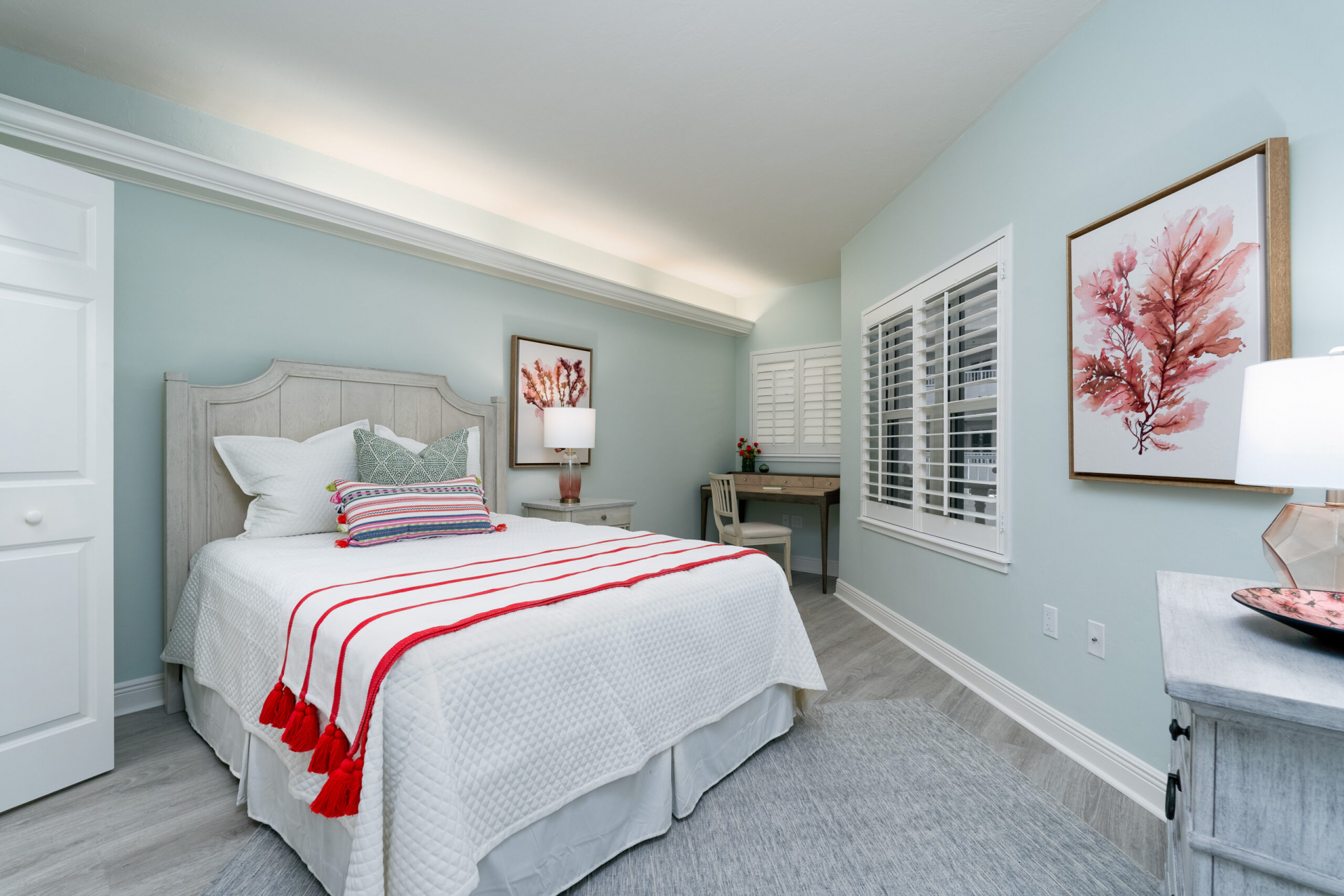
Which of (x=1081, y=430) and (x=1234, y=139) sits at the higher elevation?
(x=1234, y=139)

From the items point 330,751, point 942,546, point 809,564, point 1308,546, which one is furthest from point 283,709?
point 809,564

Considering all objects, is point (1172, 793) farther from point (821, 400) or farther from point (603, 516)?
point (821, 400)

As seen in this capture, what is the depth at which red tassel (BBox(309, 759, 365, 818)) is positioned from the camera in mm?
1134

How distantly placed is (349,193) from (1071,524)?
3.72m

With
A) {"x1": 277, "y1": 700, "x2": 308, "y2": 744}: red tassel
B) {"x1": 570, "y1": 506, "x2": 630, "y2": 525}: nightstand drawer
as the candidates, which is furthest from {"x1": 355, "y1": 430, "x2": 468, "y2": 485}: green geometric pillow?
{"x1": 277, "y1": 700, "x2": 308, "y2": 744}: red tassel

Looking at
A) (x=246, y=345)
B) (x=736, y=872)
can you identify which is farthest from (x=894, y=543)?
(x=246, y=345)

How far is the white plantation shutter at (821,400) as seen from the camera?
5.28 metres

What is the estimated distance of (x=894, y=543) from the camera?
11.9 ft

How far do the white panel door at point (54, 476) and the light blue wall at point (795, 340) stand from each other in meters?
4.22

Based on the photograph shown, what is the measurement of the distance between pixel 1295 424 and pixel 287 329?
11.6ft

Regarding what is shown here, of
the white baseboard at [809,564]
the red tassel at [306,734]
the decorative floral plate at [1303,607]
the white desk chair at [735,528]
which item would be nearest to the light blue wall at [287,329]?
the white desk chair at [735,528]

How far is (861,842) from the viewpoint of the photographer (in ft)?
5.49

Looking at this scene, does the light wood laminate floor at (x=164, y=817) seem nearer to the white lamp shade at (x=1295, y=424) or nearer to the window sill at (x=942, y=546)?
the window sill at (x=942, y=546)

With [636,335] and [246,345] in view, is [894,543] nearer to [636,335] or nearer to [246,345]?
[636,335]
